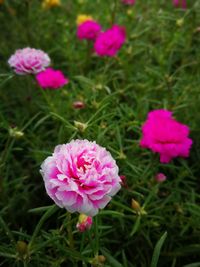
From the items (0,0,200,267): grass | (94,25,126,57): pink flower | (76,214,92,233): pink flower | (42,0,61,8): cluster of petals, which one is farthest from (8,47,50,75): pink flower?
(42,0,61,8): cluster of petals

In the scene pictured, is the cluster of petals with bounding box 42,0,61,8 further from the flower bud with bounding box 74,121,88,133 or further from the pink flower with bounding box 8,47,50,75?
the flower bud with bounding box 74,121,88,133

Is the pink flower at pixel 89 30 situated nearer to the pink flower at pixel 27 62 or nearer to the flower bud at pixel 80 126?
the pink flower at pixel 27 62

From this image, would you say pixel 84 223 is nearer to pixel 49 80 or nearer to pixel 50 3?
pixel 49 80

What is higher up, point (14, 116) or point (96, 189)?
point (96, 189)

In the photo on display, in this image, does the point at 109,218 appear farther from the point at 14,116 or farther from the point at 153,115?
the point at 14,116

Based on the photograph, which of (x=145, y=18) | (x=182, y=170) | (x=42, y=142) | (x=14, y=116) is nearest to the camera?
(x=182, y=170)

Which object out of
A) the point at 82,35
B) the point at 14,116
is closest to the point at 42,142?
the point at 14,116
